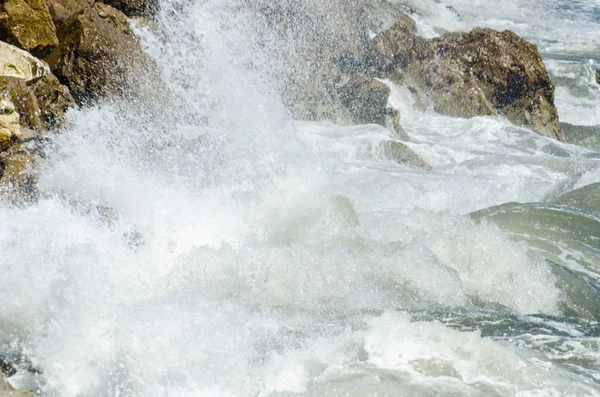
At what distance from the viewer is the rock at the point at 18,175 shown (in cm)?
451

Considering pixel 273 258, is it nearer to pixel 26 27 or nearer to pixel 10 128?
pixel 10 128

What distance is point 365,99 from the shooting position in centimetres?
842

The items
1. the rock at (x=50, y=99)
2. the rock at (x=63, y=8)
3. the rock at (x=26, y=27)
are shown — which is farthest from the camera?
the rock at (x=63, y=8)

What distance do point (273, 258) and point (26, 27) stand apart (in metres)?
3.58

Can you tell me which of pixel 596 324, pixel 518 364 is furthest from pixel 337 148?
pixel 518 364

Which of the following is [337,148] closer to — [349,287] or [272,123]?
[272,123]

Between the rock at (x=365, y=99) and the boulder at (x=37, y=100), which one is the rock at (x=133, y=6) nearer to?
the boulder at (x=37, y=100)

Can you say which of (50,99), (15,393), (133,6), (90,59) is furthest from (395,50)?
(15,393)

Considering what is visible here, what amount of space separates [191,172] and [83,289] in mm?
2233

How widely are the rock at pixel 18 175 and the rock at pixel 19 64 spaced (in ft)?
3.20

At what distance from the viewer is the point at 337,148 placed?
25.5 ft

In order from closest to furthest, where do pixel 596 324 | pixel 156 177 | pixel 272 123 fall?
1. pixel 596 324
2. pixel 156 177
3. pixel 272 123

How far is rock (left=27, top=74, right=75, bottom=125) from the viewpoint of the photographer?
5.52 m

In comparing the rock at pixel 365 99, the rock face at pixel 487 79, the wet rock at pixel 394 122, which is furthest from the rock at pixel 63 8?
the rock face at pixel 487 79
